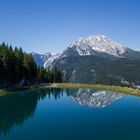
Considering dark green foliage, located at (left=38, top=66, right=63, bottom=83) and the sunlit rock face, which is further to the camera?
dark green foliage, located at (left=38, top=66, right=63, bottom=83)

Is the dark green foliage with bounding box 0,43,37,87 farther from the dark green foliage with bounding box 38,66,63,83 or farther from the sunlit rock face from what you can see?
the sunlit rock face

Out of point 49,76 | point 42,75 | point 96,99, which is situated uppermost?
point 42,75

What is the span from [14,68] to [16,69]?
109 centimetres

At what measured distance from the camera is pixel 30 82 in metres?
146

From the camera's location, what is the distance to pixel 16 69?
126938mm

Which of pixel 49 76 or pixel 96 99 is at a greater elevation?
pixel 49 76

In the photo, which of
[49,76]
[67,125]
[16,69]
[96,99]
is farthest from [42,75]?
[67,125]

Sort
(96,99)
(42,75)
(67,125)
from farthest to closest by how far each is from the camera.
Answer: (42,75) < (96,99) < (67,125)

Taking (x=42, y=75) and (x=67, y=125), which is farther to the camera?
(x=42, y=75)

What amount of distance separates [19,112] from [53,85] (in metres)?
79.4

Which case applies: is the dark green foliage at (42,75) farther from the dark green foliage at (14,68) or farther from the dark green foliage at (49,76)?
the dark green foliage at (14,68)

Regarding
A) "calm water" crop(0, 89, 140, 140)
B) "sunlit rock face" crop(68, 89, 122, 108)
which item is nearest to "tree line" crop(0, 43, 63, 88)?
"sunlit rock face" crop(68, 89, 122, 108)

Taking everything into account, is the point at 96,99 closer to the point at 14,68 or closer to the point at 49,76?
the point at 14,68

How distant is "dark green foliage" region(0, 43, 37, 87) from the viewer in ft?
395
